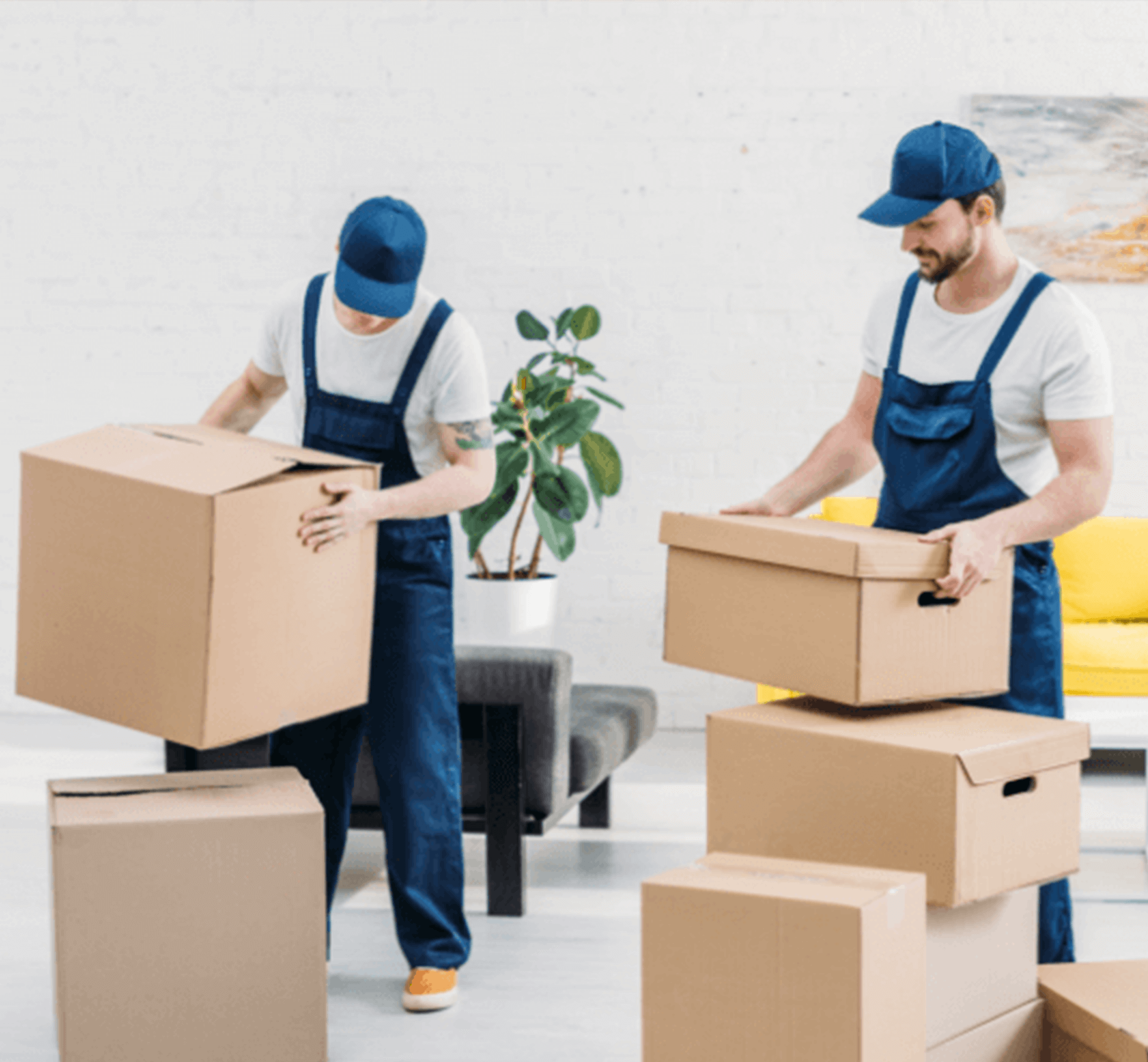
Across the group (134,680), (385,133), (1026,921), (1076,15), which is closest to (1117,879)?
(1026,921)

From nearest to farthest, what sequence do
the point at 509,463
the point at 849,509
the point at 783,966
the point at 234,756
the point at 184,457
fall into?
1. the point at 783,966
2. the point at 184,457
3. the point at 234,756
4. the point at 509,463
5. the point at 849,509

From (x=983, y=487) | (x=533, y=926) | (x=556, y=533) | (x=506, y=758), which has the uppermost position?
(x=983, y=487)

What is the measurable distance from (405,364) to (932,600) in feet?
2.83

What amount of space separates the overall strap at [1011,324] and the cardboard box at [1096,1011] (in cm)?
76

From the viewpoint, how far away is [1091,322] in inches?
67.6

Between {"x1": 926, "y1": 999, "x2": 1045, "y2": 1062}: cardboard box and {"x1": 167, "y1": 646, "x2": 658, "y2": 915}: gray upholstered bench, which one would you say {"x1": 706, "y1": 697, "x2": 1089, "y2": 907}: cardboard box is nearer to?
{"x1": 926, "y1": 999, "x2": 1045, "y2": 1062}: cardboard box

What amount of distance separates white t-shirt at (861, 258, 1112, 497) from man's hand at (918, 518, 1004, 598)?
0.15 metres

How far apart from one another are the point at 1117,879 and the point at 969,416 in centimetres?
159

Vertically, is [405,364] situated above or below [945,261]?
below

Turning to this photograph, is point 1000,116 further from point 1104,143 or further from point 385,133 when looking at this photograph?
point 385,133

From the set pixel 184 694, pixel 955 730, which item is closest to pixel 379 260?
pixel 184 694

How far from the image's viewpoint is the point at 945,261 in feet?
5.72

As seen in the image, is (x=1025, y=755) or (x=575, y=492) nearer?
(x=1025, y=755)

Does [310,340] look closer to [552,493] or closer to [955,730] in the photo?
[955,730]
